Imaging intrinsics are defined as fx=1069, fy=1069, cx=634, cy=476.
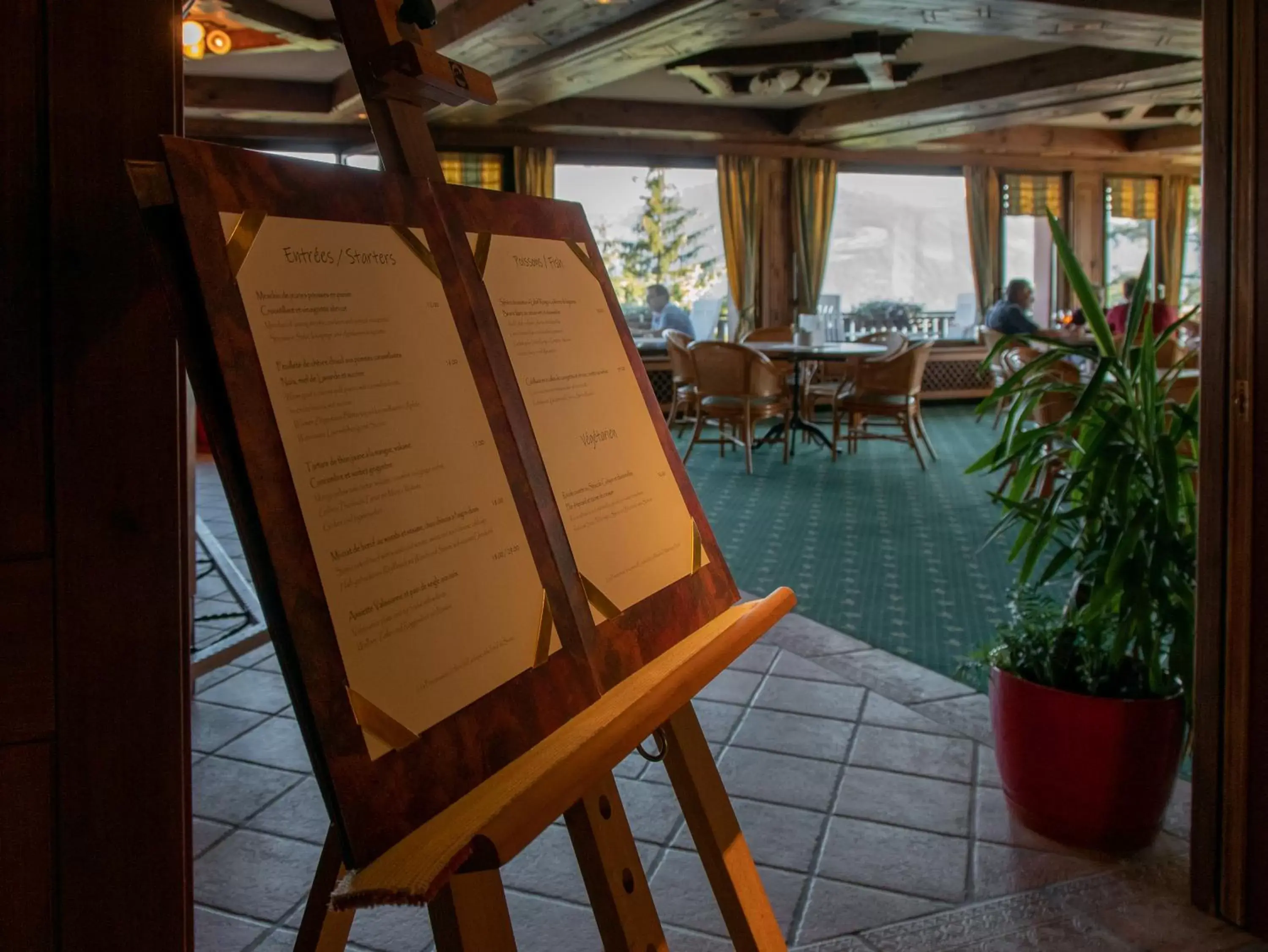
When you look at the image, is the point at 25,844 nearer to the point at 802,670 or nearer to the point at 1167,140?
the point at 802,670

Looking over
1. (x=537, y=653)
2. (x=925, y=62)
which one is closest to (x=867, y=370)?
(x=925, y=62)

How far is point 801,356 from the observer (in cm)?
738

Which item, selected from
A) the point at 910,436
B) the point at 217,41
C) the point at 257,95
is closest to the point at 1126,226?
the point at 910,436

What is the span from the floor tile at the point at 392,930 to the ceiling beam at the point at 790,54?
656 cm

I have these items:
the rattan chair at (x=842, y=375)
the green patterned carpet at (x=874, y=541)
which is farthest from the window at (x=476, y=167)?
the green patterned carpet at (x=874, y=541)

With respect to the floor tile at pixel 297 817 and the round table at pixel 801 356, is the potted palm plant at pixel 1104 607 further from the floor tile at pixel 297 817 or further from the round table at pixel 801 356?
the round table at pixel 801 356

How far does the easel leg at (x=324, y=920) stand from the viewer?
117cm

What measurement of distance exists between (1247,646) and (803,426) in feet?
20.5

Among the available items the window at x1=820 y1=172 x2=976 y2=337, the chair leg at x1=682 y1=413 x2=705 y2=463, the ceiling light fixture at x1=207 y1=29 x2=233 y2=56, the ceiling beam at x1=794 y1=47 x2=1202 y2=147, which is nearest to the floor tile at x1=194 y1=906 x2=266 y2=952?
the ceiling light fixture at x1=207 y1=29 x2=233 y2=56

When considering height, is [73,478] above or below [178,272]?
below

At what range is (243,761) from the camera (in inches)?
105

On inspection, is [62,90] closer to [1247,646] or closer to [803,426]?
[1247,646]

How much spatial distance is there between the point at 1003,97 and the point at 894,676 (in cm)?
623

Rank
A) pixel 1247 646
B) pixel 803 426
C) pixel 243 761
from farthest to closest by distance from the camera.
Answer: pixel 803 426 → pixel 243 761 → pixel 1247 646
